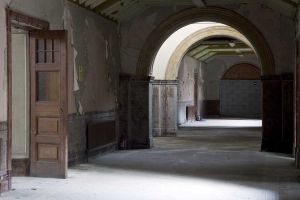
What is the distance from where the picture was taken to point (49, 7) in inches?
314

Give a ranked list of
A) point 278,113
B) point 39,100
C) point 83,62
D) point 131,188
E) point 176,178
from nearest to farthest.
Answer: point 131,188
point 39,100
point 176,178
point 83,62
point 278,113

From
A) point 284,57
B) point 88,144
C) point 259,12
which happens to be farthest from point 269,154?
point 88,144

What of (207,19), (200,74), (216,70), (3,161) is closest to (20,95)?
(3,161)

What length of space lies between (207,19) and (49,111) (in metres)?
5.46

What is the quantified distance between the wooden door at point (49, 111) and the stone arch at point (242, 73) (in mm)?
19708

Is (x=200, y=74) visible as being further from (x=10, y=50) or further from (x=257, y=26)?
(x=10, y=50)

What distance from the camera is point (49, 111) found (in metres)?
7.61

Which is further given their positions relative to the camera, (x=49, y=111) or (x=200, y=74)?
(x=200, y=74)

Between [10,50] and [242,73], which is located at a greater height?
[242,73]

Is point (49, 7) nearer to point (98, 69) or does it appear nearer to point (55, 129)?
point (55, 129)

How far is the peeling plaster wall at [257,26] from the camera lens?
36.2ft

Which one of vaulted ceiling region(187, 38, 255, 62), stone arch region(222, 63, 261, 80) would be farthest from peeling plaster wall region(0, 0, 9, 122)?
stone arch region(222, 63, 261, 80)

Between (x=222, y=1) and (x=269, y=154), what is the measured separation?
3.48 metres

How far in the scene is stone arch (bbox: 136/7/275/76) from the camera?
11.2 meters
